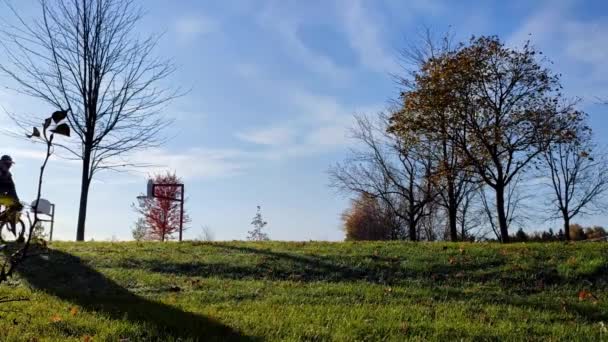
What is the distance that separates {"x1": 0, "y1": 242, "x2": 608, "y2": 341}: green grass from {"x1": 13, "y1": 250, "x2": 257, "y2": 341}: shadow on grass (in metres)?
0.02

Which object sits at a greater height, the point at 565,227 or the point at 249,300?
the point at 565,227

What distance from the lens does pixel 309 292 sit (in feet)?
25.9

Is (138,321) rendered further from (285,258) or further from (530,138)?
(530,138)

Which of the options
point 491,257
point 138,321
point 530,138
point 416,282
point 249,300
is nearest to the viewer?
point 138,321

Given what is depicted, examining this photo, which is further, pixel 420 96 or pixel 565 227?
pixel 565 227

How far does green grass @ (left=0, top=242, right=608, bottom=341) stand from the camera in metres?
5.39

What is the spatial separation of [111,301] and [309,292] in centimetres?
258

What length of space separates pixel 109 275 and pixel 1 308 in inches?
115

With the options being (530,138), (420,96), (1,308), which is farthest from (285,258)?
(530,138)

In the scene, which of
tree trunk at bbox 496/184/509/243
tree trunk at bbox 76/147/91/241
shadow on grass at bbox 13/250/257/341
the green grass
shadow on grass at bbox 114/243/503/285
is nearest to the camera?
shadow on grass at bbox 13/250/257/341

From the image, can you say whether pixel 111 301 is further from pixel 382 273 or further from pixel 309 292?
pixel 382 273

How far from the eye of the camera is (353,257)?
10.9 metres

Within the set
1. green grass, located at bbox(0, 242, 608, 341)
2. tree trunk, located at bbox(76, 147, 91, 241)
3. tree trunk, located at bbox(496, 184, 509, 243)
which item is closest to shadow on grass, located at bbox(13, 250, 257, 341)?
green grass, located at bbox(0, 242, 608, 341)

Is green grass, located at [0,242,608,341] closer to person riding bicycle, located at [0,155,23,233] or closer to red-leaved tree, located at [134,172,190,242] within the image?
person riding bicycle, located at [0,155,23,233]
